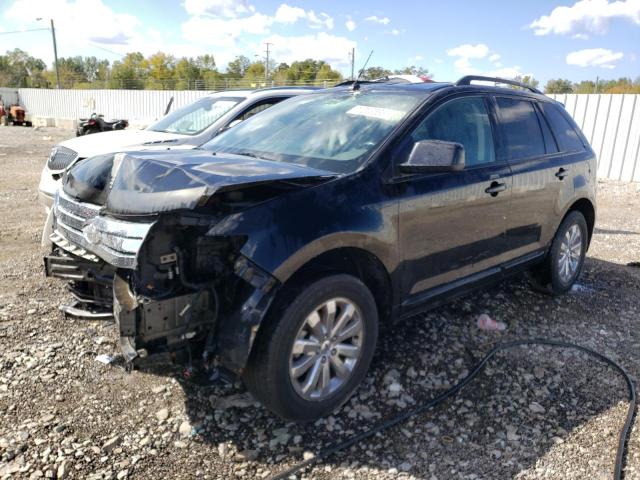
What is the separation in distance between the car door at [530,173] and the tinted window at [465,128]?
8.8 inches

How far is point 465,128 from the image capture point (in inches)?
154

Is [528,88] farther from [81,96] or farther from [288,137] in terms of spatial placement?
[81,96]

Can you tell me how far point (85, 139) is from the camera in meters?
6.70

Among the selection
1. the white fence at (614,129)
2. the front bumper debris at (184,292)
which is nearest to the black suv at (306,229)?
the front bumper debris at (184,292)

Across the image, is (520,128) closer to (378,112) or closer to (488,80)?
(488,80)

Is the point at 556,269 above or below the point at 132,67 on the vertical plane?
below

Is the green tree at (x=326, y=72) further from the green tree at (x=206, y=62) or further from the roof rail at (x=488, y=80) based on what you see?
the roof rail at (x=488, y=80)

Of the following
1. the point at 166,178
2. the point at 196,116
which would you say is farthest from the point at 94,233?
the point at 196,116

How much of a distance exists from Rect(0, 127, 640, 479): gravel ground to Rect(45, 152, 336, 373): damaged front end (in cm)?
56

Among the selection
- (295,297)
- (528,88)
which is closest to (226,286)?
(295,297)

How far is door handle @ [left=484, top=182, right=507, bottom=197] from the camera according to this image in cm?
389

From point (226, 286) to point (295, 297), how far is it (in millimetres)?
356

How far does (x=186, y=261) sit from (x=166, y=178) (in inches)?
17.4

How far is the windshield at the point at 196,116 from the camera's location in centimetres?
728
